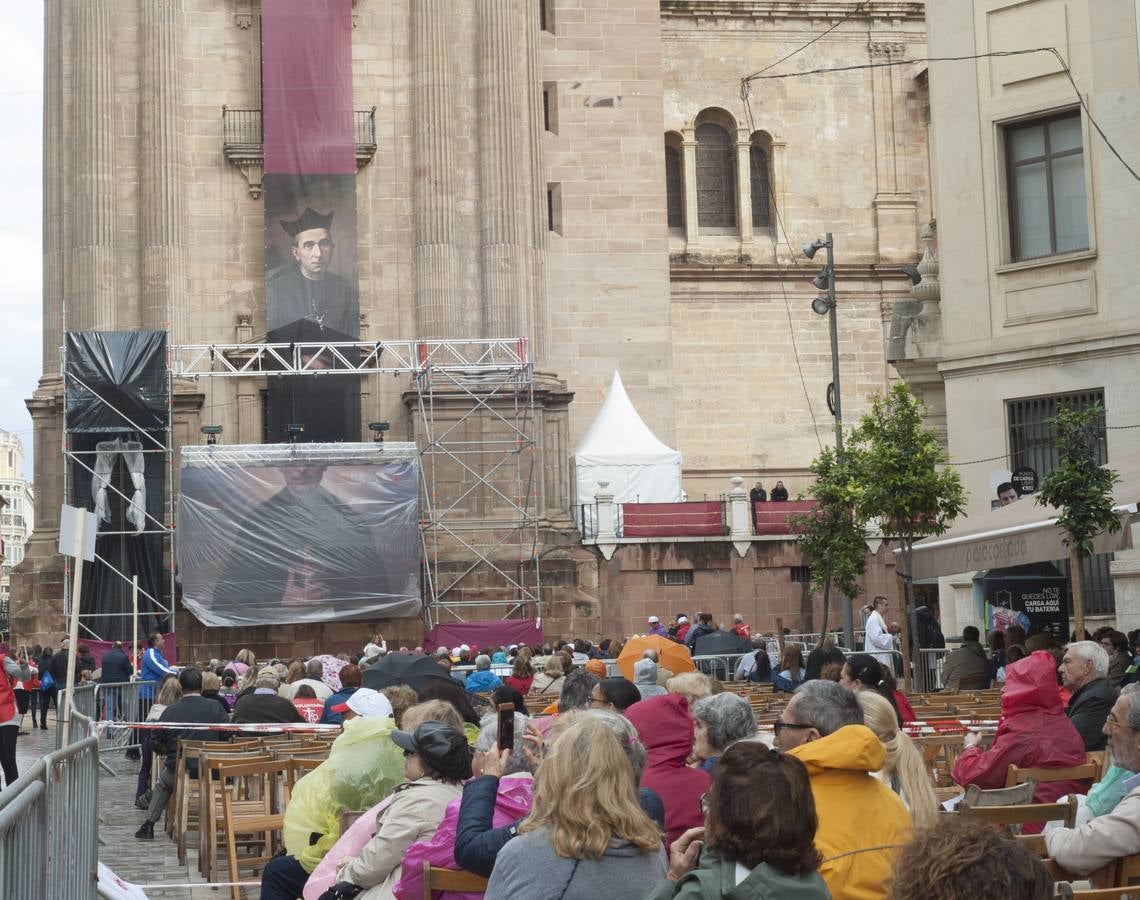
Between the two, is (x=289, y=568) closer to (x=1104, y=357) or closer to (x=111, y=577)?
(x=111, y=577)

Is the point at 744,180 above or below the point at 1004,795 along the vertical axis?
above

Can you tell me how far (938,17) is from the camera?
26328 mm

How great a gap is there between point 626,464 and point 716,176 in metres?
15.3

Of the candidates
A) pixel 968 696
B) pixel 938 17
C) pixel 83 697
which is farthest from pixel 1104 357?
pixel 83 697

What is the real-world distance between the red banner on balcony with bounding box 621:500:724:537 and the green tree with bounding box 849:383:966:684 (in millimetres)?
15607

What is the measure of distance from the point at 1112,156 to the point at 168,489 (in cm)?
1939

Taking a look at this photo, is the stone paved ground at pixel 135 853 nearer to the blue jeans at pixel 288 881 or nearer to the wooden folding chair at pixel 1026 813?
the blue jeans at pixel 288 881

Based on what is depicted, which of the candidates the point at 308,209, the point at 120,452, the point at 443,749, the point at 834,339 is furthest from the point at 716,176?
the point at 443,749

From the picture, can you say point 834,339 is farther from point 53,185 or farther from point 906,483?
point 53,185

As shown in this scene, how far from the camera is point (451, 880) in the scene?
6516mm

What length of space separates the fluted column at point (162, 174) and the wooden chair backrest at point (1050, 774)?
31275 millimetres

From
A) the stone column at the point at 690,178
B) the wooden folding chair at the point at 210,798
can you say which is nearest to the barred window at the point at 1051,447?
the wooden folding chair at the point at 210,798

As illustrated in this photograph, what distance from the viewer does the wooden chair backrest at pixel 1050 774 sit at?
8352 mm

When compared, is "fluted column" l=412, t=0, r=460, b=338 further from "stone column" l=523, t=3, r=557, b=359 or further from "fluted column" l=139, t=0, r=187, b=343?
"fluted column" l=139, t=0, r=187, b=343
